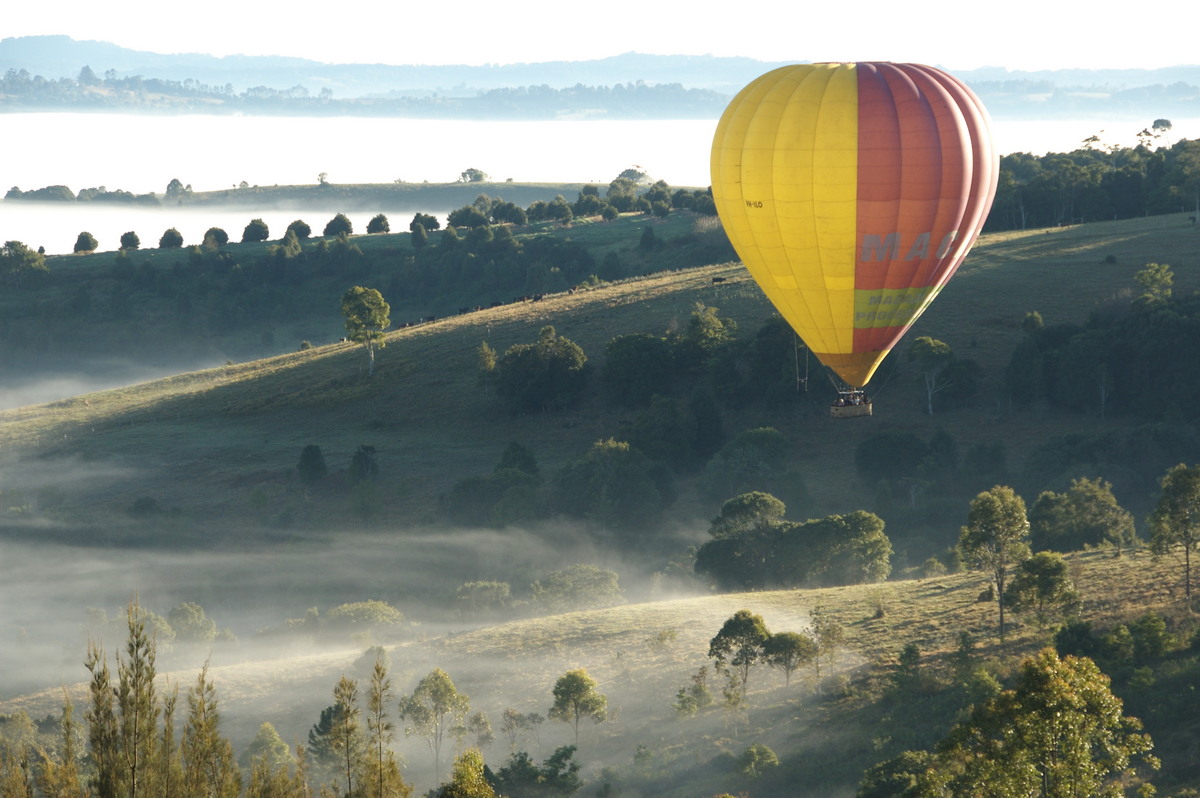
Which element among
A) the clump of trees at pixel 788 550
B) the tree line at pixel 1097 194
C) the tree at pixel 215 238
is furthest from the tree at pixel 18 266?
the clump of trees at pixel 788 550

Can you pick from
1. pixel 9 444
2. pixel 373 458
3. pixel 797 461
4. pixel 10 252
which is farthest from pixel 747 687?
pixel 10 252

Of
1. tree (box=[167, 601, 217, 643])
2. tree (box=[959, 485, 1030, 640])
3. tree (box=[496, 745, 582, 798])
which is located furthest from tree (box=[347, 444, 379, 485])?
tree (box=[959, 485, 1030, 640])

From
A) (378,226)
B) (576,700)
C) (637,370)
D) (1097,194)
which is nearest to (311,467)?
(637,370)

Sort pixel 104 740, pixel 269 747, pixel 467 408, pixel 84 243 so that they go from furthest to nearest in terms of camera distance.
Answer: pixel 84 243
pixel 467 408
pixel 269 747
pixel 104 740

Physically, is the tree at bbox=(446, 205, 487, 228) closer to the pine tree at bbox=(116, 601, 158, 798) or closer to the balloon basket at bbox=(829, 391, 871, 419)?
the balloon basket at bbox=(829, 391, 871, 419)

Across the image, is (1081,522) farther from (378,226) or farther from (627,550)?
(378,226)

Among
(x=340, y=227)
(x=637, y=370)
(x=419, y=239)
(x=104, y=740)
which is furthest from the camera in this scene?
(x=340, y=227)

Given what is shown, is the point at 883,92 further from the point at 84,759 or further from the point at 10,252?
the point at 10,252
